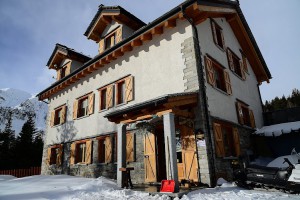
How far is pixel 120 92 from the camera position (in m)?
11.9

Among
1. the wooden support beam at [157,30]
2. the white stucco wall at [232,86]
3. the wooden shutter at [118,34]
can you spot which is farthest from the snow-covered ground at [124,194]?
the wooden shutter at [118,34]

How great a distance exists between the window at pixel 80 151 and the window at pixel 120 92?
9.49ft

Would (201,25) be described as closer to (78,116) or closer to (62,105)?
(78,116)

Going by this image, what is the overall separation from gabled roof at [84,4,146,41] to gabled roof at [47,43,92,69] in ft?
7.27

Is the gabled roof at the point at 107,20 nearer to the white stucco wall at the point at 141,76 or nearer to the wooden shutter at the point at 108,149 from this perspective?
the white stucco wall at the point at 141,76

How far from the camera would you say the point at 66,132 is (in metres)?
14.3

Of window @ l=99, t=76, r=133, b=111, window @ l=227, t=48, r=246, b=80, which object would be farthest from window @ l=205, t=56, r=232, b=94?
window @ l=99, t=76, r=133, b=111

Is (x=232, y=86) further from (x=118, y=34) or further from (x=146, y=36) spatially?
(x=118, y=34)

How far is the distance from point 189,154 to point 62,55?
13.3 meters

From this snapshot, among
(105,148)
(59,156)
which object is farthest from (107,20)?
(59,156)

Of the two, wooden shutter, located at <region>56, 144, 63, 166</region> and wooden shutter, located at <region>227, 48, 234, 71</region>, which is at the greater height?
wooden shutter, located at <region>227, 48, 234, 71</region>

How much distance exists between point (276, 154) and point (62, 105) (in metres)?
13.8

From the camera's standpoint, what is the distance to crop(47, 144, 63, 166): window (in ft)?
46.6

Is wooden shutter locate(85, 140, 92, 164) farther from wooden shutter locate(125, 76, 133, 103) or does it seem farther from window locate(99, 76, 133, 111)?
wooden shutter locate(125, 76, 133, 103)
